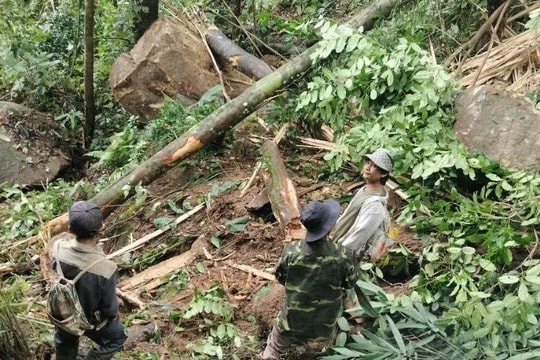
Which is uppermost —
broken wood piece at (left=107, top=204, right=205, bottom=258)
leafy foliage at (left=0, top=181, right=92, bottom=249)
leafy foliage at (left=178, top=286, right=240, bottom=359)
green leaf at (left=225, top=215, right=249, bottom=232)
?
leafy foliage at (left=0, top=181, right=92, bottom=249)

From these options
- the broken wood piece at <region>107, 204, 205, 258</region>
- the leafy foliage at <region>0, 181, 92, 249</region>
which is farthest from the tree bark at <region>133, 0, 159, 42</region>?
the broken wood piece at <region>107, 204, 205, 258</region>

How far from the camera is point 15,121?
902cm

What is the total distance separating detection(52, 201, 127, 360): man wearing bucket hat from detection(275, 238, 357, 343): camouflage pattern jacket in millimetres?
1169

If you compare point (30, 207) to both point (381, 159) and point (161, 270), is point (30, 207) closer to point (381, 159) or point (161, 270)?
point (161, 270)

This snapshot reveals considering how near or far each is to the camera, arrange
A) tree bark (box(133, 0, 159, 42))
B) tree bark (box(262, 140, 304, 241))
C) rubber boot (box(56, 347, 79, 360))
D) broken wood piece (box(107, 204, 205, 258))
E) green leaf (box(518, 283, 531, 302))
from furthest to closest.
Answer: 1. tree bark (box(133, 0, 159, 42))
2. broken wood piece (box(107, 204, 205, 258))
3. tree bark (box(262, 140, 304, 241))
4. rubber boot (box(56, 347, 79, 360))
5. green leaf (box(518, 283, 531, 302))

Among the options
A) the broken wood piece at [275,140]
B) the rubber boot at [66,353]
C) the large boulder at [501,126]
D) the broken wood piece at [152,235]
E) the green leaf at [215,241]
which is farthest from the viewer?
the broken wood piece at [275,140]

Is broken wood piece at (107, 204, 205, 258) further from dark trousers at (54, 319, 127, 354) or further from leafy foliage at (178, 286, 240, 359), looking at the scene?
dark trousers at (54, 319, 127, 354)

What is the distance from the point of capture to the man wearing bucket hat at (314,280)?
392 cm

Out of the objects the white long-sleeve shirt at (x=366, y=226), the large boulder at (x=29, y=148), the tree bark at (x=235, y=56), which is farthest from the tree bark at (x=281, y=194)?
the large boulder at (x=29, y=148)

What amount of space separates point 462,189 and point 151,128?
13.6ft

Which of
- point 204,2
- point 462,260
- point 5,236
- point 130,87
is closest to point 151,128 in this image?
point 130,87

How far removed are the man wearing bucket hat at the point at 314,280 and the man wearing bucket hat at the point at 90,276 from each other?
3.82 feet

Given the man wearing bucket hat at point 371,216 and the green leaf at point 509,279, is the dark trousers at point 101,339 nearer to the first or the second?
the man wearing bucket hat at point 371,216

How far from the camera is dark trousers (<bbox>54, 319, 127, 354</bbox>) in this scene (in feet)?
13.2
